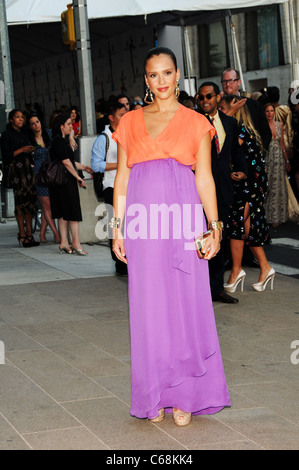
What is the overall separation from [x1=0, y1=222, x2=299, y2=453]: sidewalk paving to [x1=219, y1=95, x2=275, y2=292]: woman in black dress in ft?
0.66

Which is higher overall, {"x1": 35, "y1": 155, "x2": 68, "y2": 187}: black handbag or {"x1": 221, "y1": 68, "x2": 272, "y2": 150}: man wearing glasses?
{"x1": 221, "y1": 68, "x2": 272, "y2": 150}: man wearing glasses

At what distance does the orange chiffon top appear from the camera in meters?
4.93

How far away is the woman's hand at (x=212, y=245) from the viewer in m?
4.92

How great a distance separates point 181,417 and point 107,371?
1.23 metres

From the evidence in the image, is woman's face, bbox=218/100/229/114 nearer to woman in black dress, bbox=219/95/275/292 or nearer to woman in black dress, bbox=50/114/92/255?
woman in black dress, bbox=219/95/275/292

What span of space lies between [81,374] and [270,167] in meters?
7.90

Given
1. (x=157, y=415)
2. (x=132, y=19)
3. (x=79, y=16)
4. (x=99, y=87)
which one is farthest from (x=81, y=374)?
(x=99, y=87)

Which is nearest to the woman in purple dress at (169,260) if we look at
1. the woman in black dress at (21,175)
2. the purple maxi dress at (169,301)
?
the purple maxi dress at (169,301)

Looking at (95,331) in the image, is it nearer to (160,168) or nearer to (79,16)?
(160,168)

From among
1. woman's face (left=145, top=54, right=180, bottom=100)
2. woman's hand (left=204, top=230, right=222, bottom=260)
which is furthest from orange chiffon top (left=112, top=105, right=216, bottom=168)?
woman's hand (left=204, top=230, right=222, bottom=260)

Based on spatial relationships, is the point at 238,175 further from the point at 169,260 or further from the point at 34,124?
the point at 34,124

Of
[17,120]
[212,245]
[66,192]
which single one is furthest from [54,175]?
[212,245]

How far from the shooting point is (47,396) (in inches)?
215

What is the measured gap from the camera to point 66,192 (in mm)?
11859
